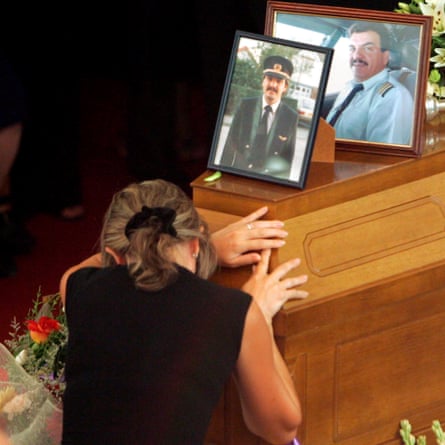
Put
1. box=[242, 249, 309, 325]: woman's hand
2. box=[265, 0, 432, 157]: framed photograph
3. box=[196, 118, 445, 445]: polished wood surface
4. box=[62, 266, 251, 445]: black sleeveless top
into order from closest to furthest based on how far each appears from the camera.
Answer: box=[62, 266, 251, 445]: black sleeveless top → box=[242, 249, 309, 325]: woman's hand → box=[196, 118, 445, 445]: polished wood surface → box=[265, 0, 432, 157]: framed photograph

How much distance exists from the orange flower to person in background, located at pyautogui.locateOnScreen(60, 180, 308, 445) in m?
0.75

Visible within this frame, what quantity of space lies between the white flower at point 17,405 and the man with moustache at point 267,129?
78cm

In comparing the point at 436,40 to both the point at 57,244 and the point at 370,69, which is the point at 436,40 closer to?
the point at 370,69

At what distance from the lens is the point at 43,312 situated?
3496 millimetres

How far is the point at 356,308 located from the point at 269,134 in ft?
1.60

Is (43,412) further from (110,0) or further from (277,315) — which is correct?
(110,0)

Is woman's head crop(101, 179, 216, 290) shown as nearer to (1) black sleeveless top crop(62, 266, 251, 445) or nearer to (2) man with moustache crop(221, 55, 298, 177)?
(1) black sleeveless top crop(62, 266, 251, 445)

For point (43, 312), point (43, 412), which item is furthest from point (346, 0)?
point (43, 412)

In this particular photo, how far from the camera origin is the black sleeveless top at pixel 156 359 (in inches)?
95.2

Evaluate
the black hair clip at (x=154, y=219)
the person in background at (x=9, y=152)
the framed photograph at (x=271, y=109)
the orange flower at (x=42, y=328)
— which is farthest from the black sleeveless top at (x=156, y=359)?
the person in background at (x=9, y=152)

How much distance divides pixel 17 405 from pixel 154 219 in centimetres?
64

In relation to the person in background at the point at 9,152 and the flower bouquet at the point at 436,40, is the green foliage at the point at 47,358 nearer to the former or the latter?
the flower bouquet at the point at 436,40

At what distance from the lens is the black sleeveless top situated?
2418mm

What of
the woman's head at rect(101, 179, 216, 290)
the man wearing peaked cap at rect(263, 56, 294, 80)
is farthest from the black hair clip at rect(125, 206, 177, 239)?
the man wearing peaked cap at rect(263, 56, 294, 80)
